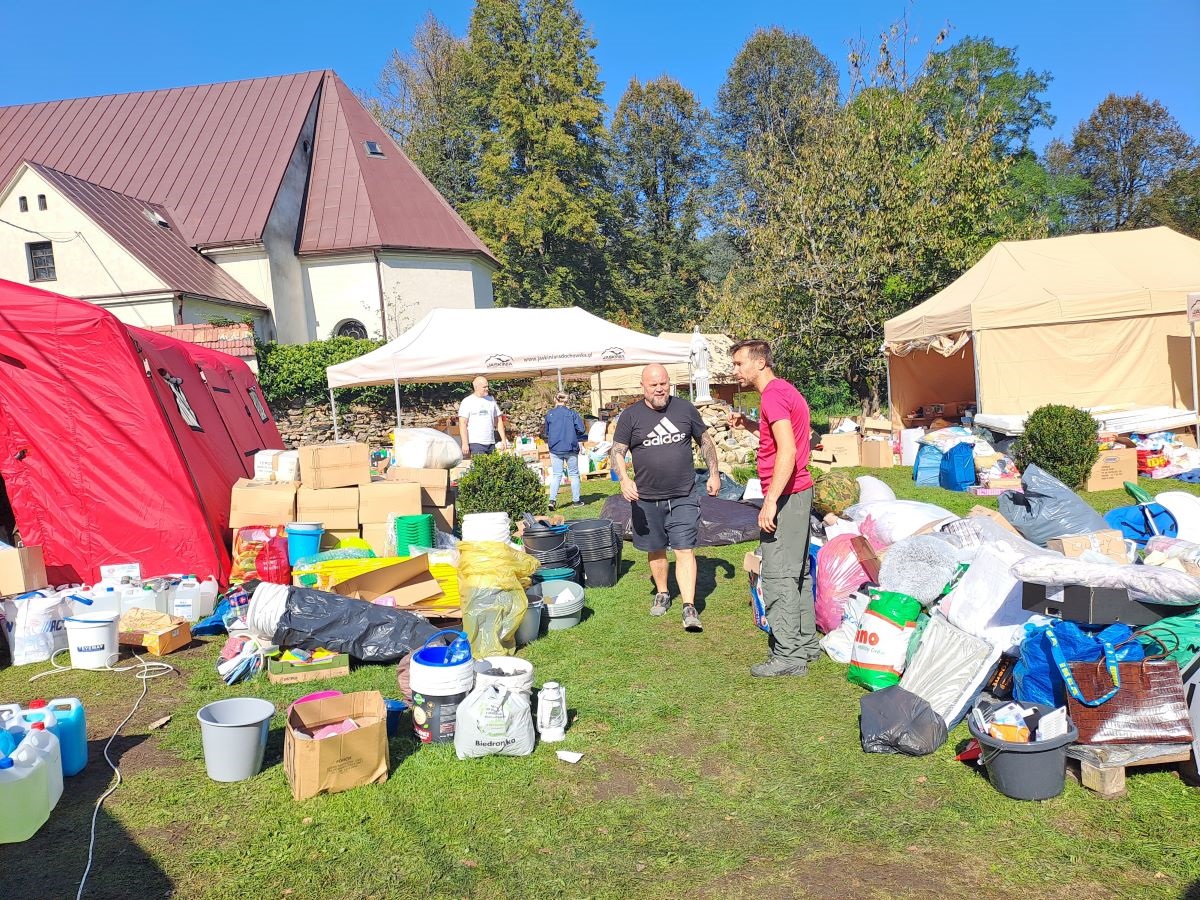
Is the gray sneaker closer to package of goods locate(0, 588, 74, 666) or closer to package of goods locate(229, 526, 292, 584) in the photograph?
package of goods locate(229, 526, 292, 584)

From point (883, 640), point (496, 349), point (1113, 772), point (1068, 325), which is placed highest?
point (496, 349)

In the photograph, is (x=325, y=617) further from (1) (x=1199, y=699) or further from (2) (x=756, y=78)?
(2) (x=756, y=78)

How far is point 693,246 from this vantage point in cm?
4522

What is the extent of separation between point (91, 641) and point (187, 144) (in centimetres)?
2533

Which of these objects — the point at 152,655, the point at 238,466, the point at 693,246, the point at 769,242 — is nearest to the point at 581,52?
the point at 693,246

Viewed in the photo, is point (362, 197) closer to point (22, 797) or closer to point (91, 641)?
point (91, 641)

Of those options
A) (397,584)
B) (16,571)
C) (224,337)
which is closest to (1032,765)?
(397,584)

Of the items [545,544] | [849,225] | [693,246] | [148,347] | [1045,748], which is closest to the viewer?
[1045,748]

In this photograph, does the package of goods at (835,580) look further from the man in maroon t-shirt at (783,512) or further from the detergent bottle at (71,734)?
the detergent bottle at (71,734)

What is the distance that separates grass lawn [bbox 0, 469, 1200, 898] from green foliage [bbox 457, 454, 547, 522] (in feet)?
15.3

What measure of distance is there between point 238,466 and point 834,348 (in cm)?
1402

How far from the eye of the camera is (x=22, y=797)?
352 cm

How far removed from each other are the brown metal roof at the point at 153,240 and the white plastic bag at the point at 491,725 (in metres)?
19.7

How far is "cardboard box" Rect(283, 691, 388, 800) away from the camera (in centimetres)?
381
